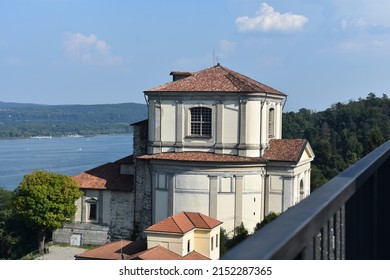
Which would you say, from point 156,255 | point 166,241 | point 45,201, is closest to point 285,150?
point 166,241

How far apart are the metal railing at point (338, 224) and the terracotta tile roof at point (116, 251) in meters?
15.1

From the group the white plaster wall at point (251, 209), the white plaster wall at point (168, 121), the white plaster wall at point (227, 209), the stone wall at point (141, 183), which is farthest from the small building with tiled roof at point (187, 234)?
the stone wall at point (141, 183)

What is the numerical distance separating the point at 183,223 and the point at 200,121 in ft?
16.6

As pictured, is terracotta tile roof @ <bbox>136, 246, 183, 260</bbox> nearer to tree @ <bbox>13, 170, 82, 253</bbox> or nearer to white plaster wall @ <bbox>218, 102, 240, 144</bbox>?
white plaster wall @ <bbox>218, 102, 240, 144</bbox>

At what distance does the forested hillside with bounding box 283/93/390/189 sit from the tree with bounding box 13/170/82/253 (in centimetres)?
2006

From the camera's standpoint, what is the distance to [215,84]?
22.4 m

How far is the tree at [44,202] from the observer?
23844 mm

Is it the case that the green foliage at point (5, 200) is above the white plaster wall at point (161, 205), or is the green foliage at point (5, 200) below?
below

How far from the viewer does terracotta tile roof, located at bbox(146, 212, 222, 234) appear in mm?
18406

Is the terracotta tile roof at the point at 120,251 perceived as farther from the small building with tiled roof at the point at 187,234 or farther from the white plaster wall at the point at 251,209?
the white plaster wall at the point at 251,209

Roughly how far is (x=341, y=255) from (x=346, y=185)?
267mm

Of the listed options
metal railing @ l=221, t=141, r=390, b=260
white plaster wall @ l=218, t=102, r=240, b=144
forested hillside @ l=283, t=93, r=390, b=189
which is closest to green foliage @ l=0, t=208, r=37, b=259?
white plaster wall @ l=218, t=102, r=240, b=144
